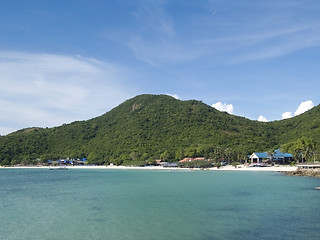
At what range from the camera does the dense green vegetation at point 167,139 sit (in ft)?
444

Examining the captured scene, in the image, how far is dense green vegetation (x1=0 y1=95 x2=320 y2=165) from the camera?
135250mm

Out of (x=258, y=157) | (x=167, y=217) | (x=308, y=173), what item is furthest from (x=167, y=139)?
(x=167, y=217)

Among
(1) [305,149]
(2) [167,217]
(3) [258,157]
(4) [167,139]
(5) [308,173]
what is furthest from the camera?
(4) [167,139]

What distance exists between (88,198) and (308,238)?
2978cm

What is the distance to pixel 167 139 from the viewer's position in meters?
158

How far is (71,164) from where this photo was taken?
166625 mm

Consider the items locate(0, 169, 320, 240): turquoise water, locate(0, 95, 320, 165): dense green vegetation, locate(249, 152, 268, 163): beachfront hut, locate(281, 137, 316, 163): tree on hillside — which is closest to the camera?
locate(0, 169, 320, 240): turquoise water

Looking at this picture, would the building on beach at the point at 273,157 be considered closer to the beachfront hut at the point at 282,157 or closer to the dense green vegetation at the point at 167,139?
the beachfront hut at the point at 282,157

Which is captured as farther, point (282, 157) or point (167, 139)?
point (167, 139)

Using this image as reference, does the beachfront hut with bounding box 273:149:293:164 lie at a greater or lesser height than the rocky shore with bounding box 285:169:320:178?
greater

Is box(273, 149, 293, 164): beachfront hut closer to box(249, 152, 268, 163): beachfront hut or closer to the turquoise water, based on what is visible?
box(249, 152, 268, 163): beachfront hut

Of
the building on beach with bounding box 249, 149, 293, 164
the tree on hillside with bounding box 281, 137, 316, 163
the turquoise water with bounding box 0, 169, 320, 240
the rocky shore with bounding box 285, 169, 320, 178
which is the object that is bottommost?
the turquoise water with bounding box 0, 169, 320, 240

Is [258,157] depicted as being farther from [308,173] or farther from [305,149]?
[308,173]

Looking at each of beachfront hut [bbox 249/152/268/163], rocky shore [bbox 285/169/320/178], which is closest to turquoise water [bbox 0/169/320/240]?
rocky shore [bbox 285/169/320/178]
